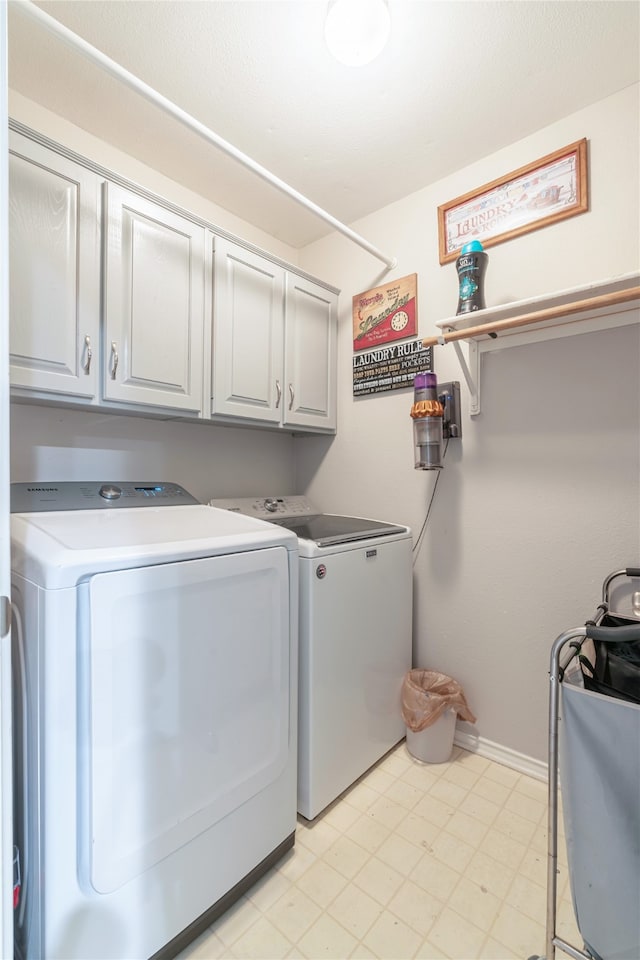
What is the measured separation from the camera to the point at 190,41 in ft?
4.48

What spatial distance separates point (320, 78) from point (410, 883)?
2.66 meters

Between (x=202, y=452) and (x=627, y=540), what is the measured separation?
186cm

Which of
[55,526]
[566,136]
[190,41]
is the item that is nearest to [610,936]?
[55,526]

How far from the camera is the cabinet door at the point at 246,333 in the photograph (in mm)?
1810

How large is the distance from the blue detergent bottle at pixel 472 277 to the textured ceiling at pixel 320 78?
0.52 meters

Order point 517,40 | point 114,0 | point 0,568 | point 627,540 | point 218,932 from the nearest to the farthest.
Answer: point 0,568 < point 218,932 < point 114,0 < point 517,40 < point 627,540

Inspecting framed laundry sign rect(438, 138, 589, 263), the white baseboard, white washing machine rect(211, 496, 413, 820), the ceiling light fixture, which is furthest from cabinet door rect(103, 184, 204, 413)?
the white baseboard

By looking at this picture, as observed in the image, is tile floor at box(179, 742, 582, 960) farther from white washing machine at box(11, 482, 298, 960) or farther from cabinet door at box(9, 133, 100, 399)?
cabinet door at box(9, 133, 100, 399)

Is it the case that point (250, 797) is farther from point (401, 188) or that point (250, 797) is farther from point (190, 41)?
point (401, 188)

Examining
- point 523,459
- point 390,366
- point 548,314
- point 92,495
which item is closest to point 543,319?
point 548,314

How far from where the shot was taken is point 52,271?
1.35m

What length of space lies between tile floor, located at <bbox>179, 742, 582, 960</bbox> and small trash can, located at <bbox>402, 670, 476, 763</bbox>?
0.12m

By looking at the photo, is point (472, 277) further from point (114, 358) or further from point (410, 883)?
point (410, 883)

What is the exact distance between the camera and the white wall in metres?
1.53
